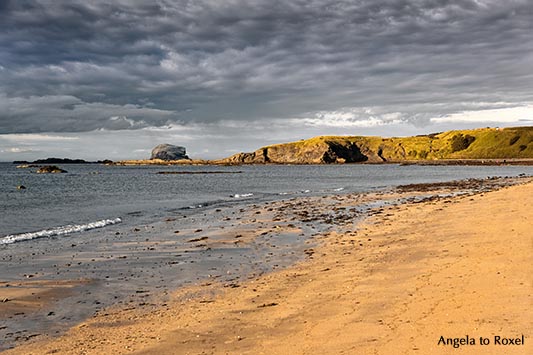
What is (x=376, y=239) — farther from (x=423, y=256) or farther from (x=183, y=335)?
(x=183, y=335)

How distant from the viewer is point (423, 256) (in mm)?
15188

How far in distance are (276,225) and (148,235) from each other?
25.3 ft

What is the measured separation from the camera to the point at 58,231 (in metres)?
26.0

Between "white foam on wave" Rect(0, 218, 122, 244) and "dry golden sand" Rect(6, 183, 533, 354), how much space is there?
15187 millimetres

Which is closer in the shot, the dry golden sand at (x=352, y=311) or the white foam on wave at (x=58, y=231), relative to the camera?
the dry golden sand at (x=352, y=311)

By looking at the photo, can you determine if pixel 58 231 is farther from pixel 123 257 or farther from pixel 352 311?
pixel 352 311

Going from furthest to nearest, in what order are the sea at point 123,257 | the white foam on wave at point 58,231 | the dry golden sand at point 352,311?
1. the white foam on wave at point 58,231
2. the sea at point 123,257
3. the dry golden sand at point 352,311

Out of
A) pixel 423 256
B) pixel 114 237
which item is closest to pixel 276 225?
pixel 114 237

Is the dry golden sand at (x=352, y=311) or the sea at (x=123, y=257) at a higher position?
the dry golden sand at (x=352, y=311)

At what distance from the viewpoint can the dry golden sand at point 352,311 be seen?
8039mm

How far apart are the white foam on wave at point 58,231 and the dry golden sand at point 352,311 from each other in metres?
15.2

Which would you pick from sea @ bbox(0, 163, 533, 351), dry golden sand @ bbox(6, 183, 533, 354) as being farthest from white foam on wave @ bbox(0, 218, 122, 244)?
dry golden sand @ bbox(6, 183, 533, 354)

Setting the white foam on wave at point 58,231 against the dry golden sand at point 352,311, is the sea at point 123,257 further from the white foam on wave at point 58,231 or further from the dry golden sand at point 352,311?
the dry golden sand at point 352,311

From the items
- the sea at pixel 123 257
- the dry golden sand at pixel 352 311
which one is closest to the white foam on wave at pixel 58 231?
the sea at pixel 123 257
